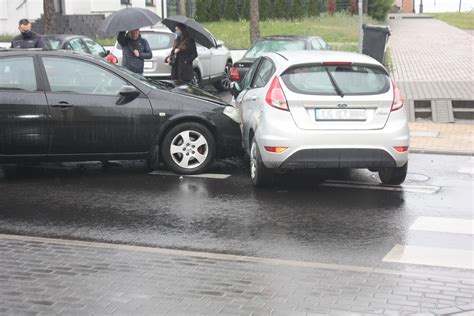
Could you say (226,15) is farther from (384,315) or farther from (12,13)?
(384,315)

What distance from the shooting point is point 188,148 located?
920 cm

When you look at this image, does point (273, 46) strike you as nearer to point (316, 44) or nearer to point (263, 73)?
point (316, 44)

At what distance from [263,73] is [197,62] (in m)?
8.19

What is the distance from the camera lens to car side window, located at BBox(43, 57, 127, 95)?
29.4ft

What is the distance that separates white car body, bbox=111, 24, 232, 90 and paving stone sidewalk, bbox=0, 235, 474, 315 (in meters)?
8.79

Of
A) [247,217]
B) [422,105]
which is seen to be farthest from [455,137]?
[247,217]

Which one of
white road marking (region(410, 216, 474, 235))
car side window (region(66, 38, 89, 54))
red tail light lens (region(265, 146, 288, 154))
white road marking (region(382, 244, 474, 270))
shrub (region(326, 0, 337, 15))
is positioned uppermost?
shrub (region(326, 0, 337, 15))

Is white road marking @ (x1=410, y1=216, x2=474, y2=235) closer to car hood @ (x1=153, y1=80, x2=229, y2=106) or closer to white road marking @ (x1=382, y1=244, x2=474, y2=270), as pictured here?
white road marking @ (x1=382, y1=244, x2=474, y2=270)

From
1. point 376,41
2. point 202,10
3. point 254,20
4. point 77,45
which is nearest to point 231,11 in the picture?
point 202,10

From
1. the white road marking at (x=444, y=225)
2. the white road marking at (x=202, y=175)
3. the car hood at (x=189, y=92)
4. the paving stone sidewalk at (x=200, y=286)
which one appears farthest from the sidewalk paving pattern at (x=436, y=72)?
the paving stone sidewalk at (x=200, y=286)

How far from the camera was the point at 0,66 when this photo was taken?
8953mm

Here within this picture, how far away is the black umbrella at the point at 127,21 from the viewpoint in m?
12.2

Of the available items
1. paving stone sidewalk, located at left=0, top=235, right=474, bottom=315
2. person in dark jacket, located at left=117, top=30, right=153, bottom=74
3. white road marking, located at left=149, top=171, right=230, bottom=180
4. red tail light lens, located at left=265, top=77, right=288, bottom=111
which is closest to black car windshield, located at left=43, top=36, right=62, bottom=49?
person in dark jacket, located at left=117, top=30, right=153, bottom=74

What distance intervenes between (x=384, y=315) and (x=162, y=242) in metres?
2.38
